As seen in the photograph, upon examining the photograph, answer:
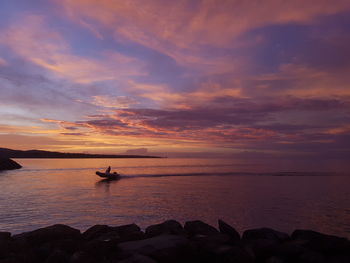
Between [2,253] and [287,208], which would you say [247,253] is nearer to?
[2,253]

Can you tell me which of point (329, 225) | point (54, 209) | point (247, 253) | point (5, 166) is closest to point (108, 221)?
point (54, 209)

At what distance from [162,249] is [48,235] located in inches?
224

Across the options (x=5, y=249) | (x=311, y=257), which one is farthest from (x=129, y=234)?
(x=311, y=257)

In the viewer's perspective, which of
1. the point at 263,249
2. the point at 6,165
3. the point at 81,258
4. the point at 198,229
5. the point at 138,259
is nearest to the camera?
the point at 138,259

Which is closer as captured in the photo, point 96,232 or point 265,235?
point 265,235

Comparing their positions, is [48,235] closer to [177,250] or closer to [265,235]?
[177,250]

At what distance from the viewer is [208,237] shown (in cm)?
1150

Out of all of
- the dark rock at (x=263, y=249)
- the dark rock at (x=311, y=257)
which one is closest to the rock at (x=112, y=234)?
the dark rock at (x=263, y=249)

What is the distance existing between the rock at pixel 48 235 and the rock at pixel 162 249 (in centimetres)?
341

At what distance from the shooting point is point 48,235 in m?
12.4

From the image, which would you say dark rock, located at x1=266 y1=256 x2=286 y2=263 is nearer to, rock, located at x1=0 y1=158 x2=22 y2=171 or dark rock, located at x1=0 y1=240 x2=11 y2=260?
dark rock, located at x1=0 y1=240 x2=11 y2=260

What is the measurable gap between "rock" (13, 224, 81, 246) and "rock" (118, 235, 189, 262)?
11.2ft

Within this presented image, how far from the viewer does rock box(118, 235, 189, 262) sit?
9.91 m

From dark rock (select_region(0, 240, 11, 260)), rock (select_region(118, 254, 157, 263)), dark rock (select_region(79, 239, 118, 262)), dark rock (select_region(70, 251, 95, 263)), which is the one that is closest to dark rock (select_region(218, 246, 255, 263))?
rock (select_region(118, 254, 157, 263))
